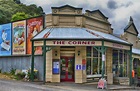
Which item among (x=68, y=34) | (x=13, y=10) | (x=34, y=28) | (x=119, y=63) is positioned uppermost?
(x=13, y=10)

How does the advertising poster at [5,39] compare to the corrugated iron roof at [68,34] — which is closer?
the corrugated iron roof at [68,34]

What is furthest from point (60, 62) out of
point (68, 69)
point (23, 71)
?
point (23, 71)

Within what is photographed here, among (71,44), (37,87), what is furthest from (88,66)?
(37,87)

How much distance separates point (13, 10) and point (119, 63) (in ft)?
162

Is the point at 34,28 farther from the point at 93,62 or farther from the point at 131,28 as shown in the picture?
the point at 131,28

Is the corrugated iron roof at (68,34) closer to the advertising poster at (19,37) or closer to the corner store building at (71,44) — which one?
the corner store building at (71,44)

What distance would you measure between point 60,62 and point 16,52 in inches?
255

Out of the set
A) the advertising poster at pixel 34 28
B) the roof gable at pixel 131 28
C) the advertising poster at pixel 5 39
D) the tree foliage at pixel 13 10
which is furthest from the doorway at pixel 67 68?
the tree foliage at pixel 13 10

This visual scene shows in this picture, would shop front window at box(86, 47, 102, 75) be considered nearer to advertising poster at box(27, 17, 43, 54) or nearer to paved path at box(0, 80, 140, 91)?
paved path at box(0, 80, 140, 91)

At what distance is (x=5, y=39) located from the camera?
1243 inches

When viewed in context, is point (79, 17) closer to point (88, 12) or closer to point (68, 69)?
point (88, 12)

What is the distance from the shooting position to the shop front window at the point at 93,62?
86.8 ft

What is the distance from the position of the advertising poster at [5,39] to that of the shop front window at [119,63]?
38.5 ft

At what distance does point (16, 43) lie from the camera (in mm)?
29875
